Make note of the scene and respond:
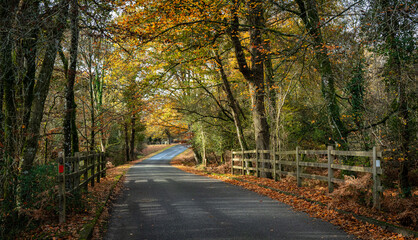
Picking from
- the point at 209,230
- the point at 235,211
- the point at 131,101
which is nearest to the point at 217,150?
the point at 131,101

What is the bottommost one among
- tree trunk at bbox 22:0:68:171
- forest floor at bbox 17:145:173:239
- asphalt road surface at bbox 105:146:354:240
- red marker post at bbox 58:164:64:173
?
asphalt road surface at bbox 105:146:354:240

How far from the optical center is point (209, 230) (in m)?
5.88

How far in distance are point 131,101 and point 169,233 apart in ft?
34.3

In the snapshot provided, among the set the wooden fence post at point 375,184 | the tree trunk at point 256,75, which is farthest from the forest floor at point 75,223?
the tree trunk at point 256,75

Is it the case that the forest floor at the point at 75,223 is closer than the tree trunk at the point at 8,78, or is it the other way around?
the forest floor at the point at 75,223

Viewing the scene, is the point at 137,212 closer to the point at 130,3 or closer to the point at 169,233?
the point at 169,233

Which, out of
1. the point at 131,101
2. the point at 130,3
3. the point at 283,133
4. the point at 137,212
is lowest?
the point at 137,212

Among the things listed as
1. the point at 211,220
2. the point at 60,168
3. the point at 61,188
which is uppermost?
the point at 60,168

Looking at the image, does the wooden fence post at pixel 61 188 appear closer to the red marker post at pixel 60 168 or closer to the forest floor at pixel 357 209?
the red marker post at pixel 60 168

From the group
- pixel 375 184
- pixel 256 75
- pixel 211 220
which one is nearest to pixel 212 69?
pixel 256 75

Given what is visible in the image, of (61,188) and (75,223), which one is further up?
(61,188)

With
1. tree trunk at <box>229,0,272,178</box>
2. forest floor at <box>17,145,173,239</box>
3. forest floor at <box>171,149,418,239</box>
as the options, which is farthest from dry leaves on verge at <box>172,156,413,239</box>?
forest floor at <box>17,145,173,239</box>

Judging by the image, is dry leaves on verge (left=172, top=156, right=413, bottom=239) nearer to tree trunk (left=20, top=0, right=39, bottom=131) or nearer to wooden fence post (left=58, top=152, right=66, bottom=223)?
wooden fence post (left=58, top=152, right=66, bottom=223)

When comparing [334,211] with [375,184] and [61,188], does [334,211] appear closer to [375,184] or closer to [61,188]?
[375,184]
